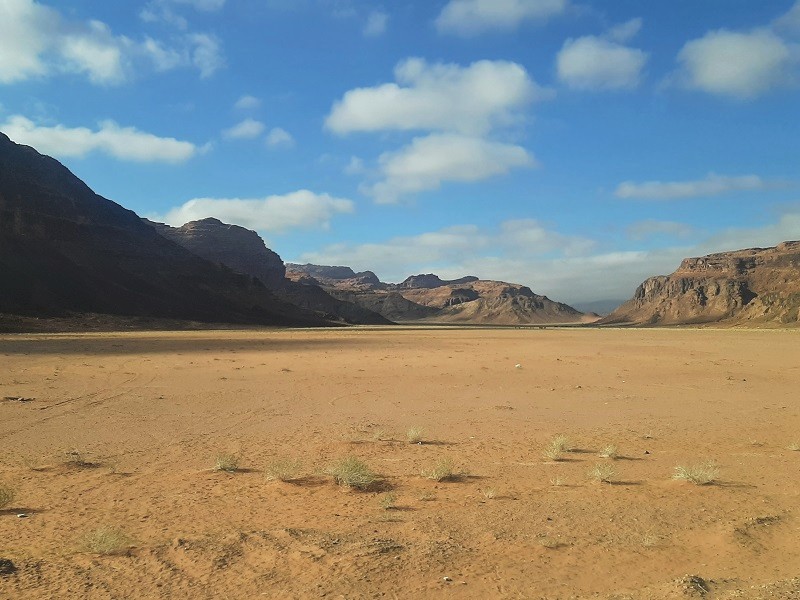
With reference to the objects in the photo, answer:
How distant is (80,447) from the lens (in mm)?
9461

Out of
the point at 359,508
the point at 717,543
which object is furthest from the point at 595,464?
the point at 359,508

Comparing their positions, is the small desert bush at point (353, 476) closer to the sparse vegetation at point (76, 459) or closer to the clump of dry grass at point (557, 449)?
the clump of dry grass at point (557, 449)

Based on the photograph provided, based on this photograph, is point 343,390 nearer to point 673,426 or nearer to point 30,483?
point 673,426

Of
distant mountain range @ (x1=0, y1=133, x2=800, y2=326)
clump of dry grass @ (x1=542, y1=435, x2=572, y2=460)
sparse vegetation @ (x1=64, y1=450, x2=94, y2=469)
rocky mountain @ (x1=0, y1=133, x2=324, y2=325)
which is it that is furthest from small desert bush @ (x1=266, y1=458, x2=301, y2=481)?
rocky mountain @ (x1=0, y1=133, x2=324, y2=325)

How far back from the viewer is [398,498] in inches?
270

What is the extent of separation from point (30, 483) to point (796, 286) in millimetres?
124986

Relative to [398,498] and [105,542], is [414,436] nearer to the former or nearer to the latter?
[398,498]

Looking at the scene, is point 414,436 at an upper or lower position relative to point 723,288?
lower

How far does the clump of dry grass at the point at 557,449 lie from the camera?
28.9 ft

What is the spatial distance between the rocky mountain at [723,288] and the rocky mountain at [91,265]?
9430 cm

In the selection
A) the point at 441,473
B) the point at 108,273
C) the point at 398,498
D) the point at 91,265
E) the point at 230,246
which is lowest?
the point at 398,498

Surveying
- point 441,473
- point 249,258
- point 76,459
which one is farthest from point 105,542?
point 249,258

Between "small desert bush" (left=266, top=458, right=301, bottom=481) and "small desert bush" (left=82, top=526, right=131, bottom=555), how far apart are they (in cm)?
245

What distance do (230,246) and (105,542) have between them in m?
155
